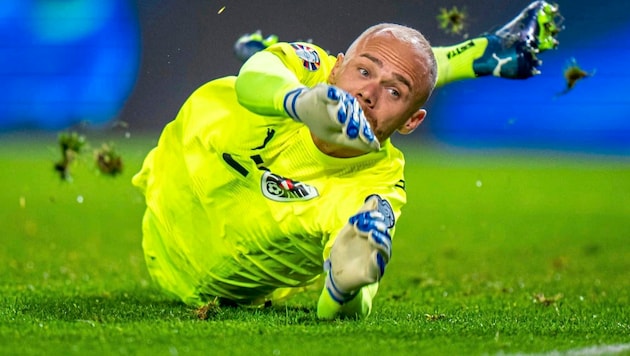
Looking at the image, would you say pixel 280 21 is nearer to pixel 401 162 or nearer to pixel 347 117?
pixel 401 162

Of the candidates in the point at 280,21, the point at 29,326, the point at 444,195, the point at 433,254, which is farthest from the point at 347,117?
the point at 444,195

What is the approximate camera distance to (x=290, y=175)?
15.1 feet

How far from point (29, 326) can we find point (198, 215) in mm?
1185

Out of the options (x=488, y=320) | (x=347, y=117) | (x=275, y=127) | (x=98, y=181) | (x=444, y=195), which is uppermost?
(x=347, y=117)

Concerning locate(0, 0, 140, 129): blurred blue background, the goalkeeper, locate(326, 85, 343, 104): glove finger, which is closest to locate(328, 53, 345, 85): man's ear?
the goalkeeper

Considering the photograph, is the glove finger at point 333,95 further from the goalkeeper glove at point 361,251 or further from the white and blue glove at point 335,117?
the goalkeeper glove at point 361,251

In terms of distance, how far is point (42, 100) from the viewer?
627 inches

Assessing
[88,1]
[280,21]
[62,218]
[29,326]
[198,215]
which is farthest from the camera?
[88,1]

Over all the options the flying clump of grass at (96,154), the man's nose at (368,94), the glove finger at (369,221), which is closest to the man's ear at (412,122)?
the man's nose at (368,94)

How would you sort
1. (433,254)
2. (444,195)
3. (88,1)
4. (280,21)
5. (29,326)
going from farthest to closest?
(88,1), (444,195), (433,254), (280,21), (29,326)

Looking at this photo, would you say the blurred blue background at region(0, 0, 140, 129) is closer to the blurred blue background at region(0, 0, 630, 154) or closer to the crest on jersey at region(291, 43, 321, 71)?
the blurred blue background at region(0, 0, 630, 154)

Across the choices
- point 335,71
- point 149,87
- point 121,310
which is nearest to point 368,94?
point 335,71

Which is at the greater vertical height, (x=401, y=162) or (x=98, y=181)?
(x=401, y=162)

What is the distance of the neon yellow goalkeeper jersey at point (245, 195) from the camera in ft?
14.9
